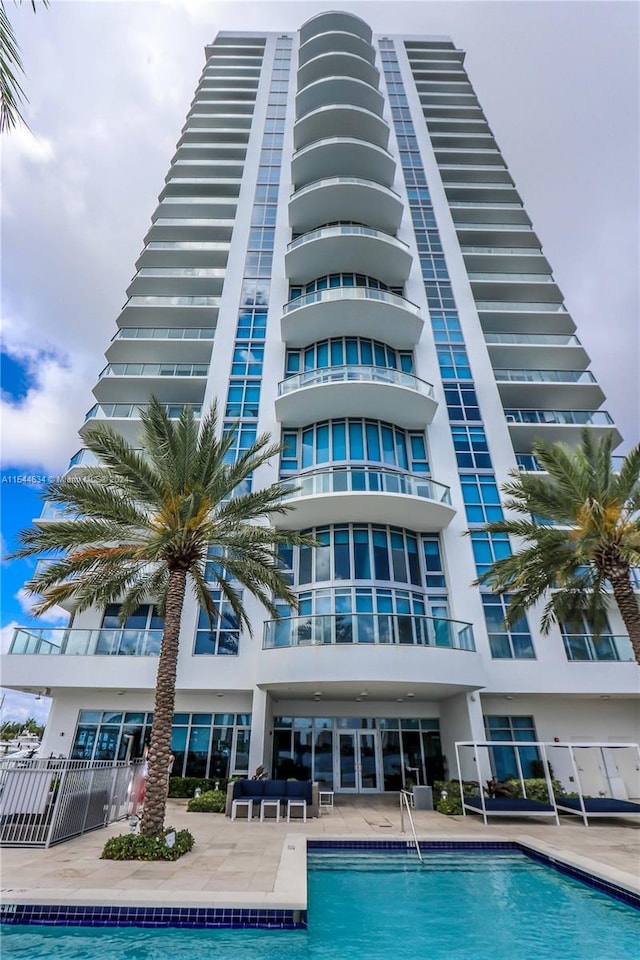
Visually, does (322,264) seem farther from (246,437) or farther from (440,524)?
(440,524)

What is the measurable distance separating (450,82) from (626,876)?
165 ft

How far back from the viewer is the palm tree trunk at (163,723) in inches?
Result: 365

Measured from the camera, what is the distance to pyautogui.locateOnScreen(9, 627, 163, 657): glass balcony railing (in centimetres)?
1761

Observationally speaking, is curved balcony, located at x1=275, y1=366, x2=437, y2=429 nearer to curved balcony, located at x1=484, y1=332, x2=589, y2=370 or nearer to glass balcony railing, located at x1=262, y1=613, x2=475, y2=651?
curved balcony, located at x1=484, y1=332, x2=589, y2=370

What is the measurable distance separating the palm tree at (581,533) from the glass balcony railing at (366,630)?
2306 mm

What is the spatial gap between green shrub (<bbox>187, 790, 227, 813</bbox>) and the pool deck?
305 millimetres

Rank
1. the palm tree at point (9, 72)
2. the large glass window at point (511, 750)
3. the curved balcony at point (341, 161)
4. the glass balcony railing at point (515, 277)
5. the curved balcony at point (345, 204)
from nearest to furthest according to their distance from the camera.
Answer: the palm tree at point (9, 72), the large glass window at point (511, 750), the curved balcony at point (345, 204), the curved balcony at point (341, 161), the glass balcony railing at point (515, 277)

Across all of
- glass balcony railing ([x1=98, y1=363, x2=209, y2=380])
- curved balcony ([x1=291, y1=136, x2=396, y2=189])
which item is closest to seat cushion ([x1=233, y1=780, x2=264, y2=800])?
glass balcony railing ([x1=98, y1=363, x2=209, y2=380])

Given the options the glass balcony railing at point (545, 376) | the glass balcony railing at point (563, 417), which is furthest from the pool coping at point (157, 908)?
the glass balcony railing at point (545, 376)

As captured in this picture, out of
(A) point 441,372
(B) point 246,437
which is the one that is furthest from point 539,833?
(A) point 441,372

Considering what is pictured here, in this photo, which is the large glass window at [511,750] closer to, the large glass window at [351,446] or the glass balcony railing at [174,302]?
the large glass window at [351,446]

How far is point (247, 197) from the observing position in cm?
3102

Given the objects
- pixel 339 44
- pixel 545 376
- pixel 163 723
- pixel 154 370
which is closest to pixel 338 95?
pixel 339 44

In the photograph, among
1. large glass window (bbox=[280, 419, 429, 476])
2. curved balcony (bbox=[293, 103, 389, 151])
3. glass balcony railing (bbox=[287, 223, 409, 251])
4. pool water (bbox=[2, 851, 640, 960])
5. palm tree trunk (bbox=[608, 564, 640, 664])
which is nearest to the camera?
pool water (bbox=[2, 851, 640, 960])
